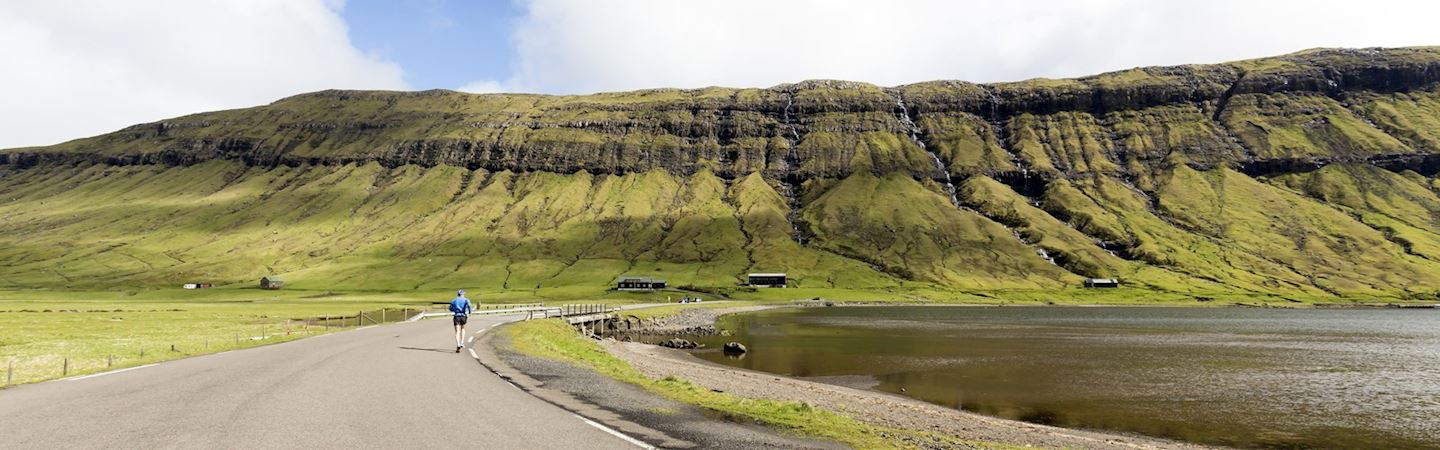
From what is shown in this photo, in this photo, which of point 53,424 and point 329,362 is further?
point 329,362

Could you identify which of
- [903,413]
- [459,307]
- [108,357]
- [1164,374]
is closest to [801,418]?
[903,413]

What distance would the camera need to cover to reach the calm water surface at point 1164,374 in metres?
33.2

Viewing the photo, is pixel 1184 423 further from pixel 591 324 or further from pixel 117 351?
pixel 591 324

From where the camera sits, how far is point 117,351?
33062 mm

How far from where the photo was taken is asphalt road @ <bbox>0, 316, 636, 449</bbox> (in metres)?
→ 13.8

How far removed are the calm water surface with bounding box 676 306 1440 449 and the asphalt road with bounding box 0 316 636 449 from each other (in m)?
25.4

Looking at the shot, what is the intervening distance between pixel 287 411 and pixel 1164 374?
52793 millimetres

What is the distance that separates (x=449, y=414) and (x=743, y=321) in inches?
3999

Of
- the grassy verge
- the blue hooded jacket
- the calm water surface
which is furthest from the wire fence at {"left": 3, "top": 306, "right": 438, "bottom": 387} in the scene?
the calm water surface

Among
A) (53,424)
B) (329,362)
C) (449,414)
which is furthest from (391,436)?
(329,362)

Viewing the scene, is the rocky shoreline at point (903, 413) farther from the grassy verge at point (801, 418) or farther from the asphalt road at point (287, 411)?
the asphalt road at point (287, 411)

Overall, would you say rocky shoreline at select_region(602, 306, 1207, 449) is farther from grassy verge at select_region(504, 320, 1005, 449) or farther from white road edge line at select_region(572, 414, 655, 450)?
white road edge line at select_region(572, 414, 655, 450)

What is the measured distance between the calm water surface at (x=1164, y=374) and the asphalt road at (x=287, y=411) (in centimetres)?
2535

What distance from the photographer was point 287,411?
1689 cm
